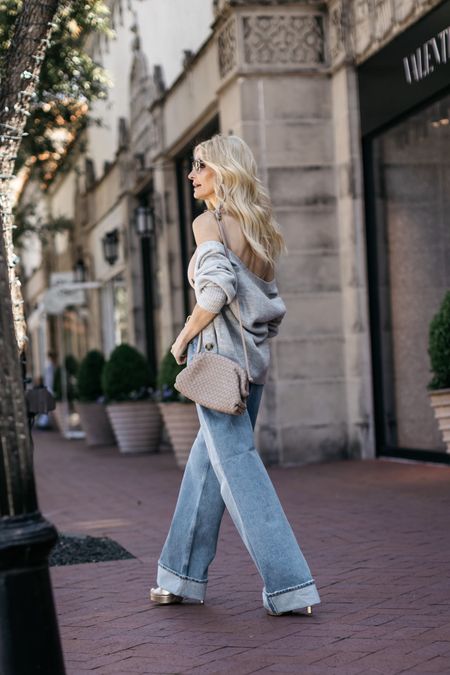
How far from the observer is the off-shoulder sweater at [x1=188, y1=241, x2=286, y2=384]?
4949 mm

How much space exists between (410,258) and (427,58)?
2.12 meters

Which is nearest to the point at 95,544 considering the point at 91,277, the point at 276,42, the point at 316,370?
the point at 316,370

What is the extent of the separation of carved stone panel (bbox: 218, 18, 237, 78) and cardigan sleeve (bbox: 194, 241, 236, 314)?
7429 millimetres

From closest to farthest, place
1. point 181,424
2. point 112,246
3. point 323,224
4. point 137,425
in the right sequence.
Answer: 1. point 323,224
2. point 181,424
3. point 137,425
4. point 112,246

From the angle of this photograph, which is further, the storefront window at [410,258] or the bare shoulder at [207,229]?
the storefront window at [410,258]

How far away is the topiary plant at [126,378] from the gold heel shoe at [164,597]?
10811 mm

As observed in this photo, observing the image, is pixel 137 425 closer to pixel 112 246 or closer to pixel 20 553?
pixel 112 246

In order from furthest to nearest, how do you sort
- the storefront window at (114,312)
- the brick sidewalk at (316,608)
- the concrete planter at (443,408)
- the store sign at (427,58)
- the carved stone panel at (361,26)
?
the storefront window at (114,312)
the carved stone panel at (361,26)
the store sign at (427,58)
the concrete planter at (443,408)
the brick sidewalk at (316,608)

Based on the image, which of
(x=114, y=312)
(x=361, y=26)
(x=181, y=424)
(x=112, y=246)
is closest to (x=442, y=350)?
(x=361, y=26)

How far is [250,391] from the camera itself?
5168 millimetres

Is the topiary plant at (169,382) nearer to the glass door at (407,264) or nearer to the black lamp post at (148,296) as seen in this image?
the glass door at (407,264)

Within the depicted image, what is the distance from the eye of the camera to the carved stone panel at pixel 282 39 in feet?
39.1

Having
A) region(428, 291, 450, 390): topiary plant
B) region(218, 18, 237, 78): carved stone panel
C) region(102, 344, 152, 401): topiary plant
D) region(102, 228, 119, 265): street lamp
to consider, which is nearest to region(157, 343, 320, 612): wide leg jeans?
region(428, 291, 450, 390): topiary plant

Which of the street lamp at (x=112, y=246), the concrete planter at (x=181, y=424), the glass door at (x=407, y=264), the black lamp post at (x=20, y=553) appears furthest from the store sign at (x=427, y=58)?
the street lamp at (x=112, y=246)
